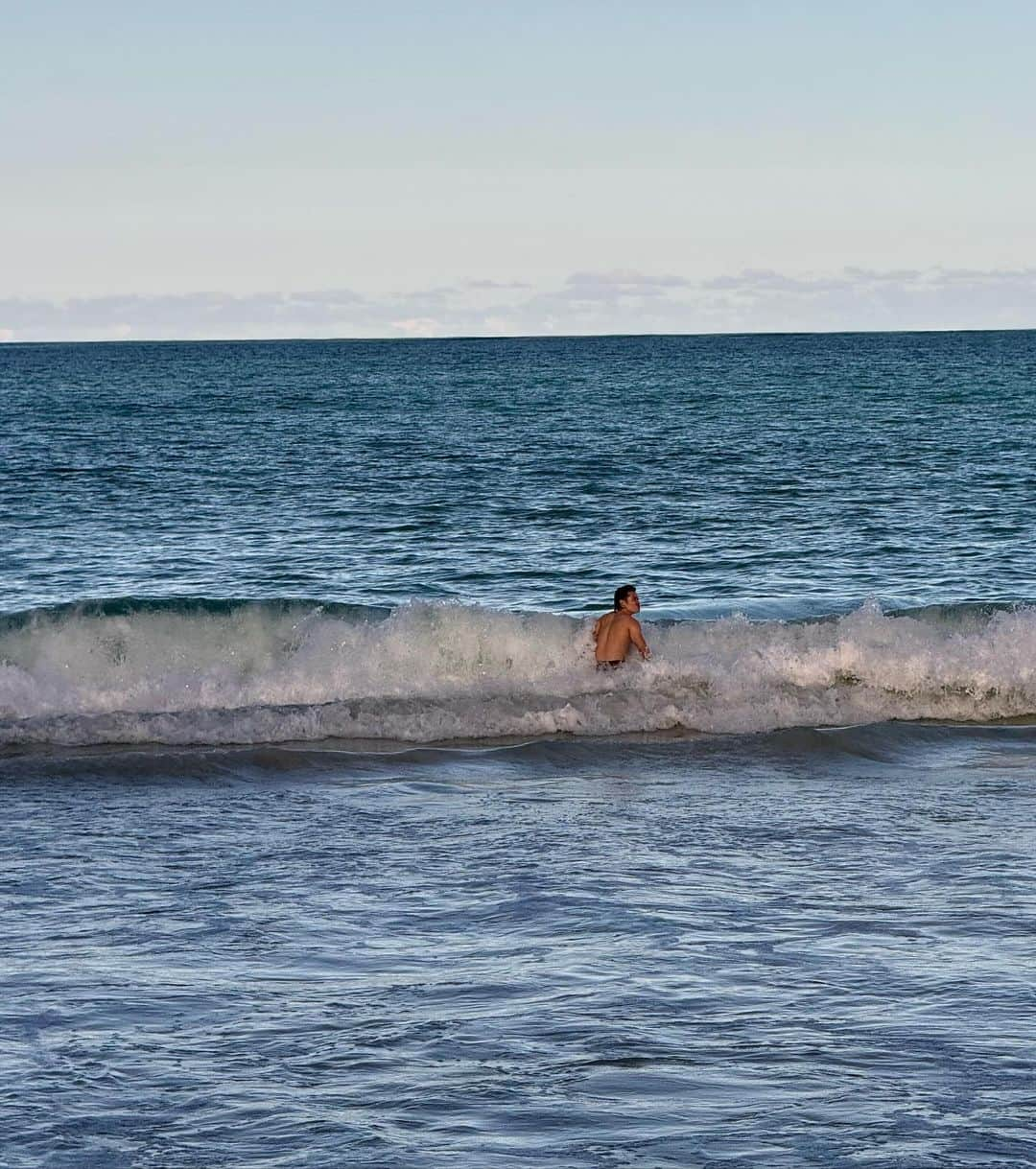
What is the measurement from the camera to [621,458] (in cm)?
4297

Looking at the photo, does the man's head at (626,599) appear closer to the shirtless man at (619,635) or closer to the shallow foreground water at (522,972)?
the shirtless man at (619,635)

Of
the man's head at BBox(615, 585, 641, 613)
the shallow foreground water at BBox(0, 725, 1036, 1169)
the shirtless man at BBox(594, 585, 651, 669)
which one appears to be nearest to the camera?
the shallow foreground water at BBox(0, 725, 1036, 1169)

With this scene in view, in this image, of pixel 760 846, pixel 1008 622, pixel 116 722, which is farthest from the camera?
pixel 1008 622

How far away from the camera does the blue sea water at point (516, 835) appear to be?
653 centimetres

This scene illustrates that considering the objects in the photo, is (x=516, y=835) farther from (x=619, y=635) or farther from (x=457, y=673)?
(x=457, y=673)

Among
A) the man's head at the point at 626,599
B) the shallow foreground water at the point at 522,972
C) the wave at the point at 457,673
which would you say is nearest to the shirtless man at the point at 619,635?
the man's head at the point at 626,599

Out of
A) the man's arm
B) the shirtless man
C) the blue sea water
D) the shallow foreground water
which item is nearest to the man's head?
the shirtless man

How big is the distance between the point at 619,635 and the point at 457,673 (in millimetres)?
2451

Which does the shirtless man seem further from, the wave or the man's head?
the wave

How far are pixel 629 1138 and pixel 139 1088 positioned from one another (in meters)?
2.03

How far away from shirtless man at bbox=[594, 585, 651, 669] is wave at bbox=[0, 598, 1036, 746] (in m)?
0.19

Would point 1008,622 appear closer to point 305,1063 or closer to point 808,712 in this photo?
point 808,712

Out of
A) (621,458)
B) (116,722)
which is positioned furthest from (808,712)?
(621,458)

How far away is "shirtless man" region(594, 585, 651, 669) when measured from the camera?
1647 centimetres
